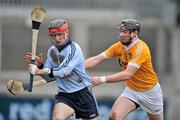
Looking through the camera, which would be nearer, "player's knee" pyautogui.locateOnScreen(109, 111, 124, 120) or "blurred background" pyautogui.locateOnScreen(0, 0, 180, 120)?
"player's knee" pyautogui.locateOnScreen(109, 111, 124, 120)

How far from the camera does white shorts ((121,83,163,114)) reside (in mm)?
14047

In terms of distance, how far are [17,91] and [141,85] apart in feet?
6.37

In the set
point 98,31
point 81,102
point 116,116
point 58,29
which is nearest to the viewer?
point 58,29

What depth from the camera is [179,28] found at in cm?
2652

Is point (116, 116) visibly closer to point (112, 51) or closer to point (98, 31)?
point (112, 51)

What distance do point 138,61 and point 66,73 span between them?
1.23m

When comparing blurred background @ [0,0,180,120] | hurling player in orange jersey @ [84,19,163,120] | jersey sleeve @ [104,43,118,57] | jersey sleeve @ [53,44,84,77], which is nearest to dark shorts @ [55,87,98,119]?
hurling player in orange jersey @ [84,19,163,120]

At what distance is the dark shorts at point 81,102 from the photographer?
43.7ft

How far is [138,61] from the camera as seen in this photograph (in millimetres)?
13625

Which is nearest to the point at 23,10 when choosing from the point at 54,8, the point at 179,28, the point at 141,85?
the point at 54,8

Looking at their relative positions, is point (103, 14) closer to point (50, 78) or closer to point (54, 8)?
point (54, 8)

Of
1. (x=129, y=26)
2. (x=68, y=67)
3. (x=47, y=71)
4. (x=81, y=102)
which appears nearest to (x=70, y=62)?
(x=68, y=67)

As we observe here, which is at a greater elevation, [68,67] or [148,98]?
[68,67]

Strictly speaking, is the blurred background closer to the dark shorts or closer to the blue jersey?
the dark shorts
